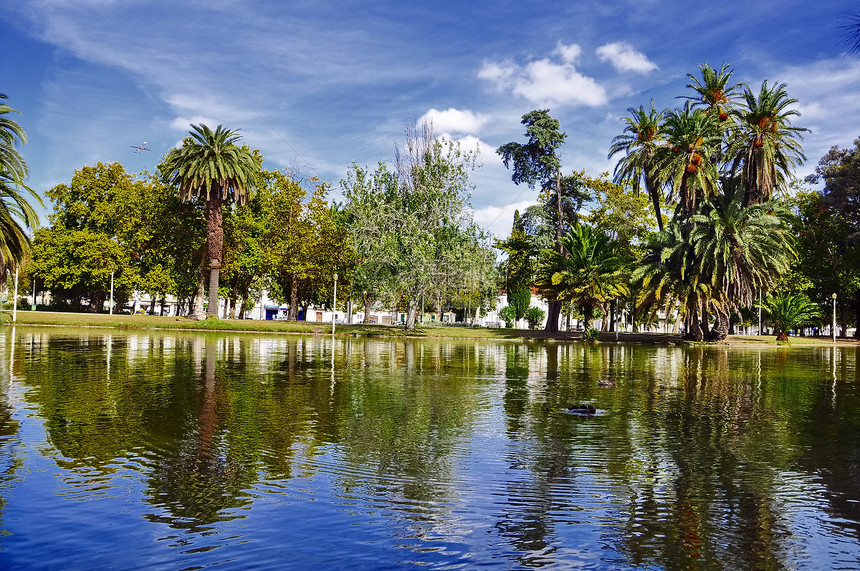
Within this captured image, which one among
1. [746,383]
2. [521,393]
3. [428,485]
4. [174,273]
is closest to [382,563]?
[428,485]

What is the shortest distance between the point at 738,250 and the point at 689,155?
317 inches

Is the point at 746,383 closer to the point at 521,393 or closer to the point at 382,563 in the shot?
the point at 521,393

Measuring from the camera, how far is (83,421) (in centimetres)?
1093

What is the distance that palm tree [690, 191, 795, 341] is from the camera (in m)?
49.4

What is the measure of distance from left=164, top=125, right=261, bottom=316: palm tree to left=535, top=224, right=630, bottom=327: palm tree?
2686cm

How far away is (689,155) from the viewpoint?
169ft

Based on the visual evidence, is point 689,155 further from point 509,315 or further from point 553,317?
point 509,315

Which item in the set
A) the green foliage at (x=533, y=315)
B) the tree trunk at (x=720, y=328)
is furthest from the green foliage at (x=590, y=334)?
the green foliage at (x=533, y=315)

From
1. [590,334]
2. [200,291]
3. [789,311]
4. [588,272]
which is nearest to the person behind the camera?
[590,334]

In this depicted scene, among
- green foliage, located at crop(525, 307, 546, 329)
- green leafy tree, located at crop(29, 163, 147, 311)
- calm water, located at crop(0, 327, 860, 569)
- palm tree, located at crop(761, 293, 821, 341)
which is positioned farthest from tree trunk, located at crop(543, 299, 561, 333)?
calm water, located at crop(0, 327, 860, 569)

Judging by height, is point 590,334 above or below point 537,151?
below

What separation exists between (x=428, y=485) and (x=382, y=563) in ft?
7.44

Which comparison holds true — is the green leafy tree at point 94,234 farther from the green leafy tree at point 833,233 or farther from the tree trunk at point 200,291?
the green leafy tree at point 833,233

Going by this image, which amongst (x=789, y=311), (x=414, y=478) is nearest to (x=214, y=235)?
(x=789, y=311)
